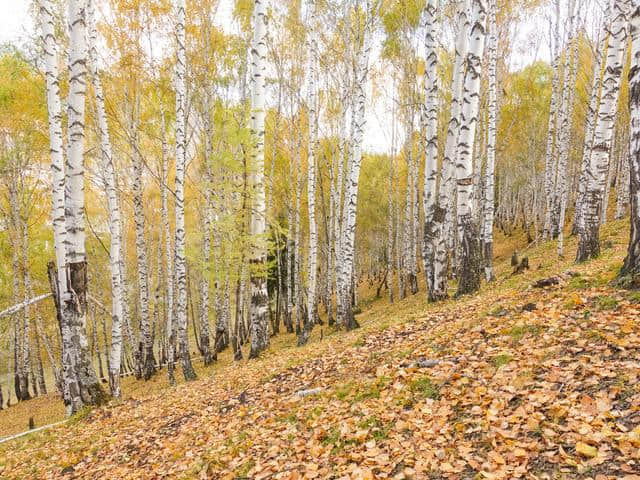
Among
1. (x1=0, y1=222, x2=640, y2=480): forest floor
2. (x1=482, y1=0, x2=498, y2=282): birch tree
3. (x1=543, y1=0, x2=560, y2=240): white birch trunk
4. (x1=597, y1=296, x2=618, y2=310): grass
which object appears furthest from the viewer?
(x1=543, y1=0, x2=560, y2=240): white birch trunk

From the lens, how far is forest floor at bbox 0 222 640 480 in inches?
110

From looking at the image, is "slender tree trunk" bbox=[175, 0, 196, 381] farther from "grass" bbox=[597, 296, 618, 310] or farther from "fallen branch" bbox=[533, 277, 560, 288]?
"grass" bbox=[597, 296, 618, 310]

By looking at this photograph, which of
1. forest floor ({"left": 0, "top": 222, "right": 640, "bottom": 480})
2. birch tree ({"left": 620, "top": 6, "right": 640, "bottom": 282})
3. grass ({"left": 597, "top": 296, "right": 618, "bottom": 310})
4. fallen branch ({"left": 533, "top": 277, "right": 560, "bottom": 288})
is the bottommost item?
forest floor ({"left": 0, "top": 222, "right": 640, "bottom": 480})

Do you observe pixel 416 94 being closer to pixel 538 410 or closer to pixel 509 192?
pixel 538 410

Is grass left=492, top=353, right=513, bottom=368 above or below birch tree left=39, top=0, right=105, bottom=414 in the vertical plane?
below

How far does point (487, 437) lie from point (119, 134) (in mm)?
14577

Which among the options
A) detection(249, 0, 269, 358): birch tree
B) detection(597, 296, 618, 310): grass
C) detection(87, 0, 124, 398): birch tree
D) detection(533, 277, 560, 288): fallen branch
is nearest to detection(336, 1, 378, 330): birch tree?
detection(249, 0, 269, 358): birch tree

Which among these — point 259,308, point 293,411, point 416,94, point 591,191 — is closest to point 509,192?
point 416,94

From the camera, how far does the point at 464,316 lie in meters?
6.21

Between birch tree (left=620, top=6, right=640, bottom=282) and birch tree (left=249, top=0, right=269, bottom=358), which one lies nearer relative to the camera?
birch tree (left=620, top=6, right=640, bottom=282)

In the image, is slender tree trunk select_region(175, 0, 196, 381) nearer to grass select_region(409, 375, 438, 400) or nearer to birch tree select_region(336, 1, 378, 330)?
birch tree select_region(336, 1, 378, 330)

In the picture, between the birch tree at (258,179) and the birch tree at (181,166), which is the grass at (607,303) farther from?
the birch tree at (181,166)

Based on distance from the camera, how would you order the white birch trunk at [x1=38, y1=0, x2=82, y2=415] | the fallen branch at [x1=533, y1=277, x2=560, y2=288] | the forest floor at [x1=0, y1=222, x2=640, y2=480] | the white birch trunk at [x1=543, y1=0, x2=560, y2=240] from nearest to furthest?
the forest floor at [x1=0, y1=222, x2=640, y2=480]
the fallen branch at [x1=533, y1=277, x2=560, y2=288]
the white birch trunk at [x1=38, y1=0, x2=82, y2=415]
the white birch trunk at [x1=543, y1=0, x2=560, y2=240]

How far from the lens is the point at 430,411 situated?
11.8 ft
